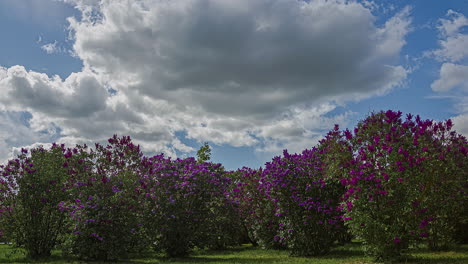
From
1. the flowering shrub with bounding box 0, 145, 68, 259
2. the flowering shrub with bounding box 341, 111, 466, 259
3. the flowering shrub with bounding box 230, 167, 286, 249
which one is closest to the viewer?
the flowering shrub with bounding box 341, 111, 466, 259

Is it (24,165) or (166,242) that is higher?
(24,165)

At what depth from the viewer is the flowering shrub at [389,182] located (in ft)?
42.0

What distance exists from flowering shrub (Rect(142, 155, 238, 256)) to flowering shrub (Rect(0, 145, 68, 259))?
4.50 m

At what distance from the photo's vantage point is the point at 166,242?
54.0ft


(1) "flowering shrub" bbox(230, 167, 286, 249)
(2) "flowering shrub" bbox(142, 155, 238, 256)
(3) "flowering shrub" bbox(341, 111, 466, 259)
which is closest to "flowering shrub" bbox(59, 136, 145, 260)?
(2) "flowering shrub" bbox(142, 155, 238, 256)

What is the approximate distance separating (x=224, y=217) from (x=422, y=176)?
9.57 metres

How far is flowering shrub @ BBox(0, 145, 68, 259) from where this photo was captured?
1717cm

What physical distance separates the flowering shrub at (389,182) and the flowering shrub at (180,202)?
6.17 meters

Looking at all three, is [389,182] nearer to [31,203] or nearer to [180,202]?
[180,202]

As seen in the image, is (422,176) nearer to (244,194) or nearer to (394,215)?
(394,215)

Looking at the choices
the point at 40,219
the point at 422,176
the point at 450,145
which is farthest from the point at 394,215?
the point at 40,219

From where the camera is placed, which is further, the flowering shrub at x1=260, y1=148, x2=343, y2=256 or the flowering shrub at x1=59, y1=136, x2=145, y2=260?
the flowering shrub at x1=260, y1=148, x2=343, y2=256

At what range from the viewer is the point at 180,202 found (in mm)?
16359

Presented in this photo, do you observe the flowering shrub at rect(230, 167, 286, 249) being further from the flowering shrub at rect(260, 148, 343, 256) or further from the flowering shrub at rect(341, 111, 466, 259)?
the flowering shrub at rect(341, 111, 466, 259)
